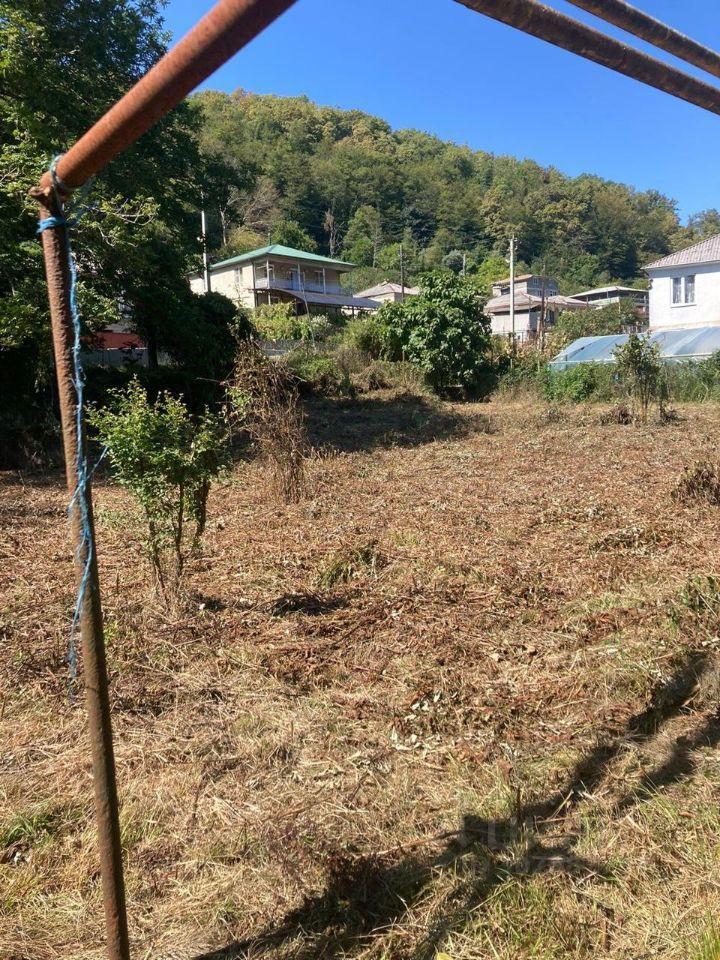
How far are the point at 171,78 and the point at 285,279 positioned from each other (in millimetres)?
42972

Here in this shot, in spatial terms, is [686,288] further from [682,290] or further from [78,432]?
[78,432]

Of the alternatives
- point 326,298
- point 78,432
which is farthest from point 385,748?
point 326,298

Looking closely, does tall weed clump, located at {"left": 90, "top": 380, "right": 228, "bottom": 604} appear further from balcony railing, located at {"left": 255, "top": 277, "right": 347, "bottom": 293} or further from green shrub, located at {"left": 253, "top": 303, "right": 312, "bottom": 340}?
balcony railing, located at {"left": 255, "top": 277, "right": 347, "bottom": 293}

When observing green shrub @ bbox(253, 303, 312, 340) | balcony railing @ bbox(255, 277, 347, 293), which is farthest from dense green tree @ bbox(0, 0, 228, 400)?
balcony railing @ bbox(255, 277, 347, 293)

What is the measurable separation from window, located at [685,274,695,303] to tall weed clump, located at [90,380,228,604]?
95.6 feet

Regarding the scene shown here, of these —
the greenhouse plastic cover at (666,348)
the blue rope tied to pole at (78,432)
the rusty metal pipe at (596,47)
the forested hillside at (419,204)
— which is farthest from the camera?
the forested hillside at (419,204)

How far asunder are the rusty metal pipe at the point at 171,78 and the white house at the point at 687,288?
2965 cm

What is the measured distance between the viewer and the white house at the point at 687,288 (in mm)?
27203

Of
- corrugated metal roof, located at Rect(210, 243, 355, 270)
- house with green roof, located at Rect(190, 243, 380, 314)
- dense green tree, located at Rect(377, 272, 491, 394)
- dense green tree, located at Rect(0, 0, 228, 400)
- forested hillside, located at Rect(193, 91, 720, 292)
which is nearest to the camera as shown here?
dense green tree, located at Rect(0, 0, 228, 400)

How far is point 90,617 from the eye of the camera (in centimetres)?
152

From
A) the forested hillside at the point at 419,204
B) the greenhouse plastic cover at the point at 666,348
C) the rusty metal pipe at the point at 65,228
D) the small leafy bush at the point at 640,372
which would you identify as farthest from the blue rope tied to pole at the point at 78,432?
the forested hillside at the point at 419,204

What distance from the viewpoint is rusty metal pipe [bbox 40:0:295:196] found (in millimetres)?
1027

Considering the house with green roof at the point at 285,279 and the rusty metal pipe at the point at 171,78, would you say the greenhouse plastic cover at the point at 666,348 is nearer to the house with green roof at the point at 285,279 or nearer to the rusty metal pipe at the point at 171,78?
the rusty metal pipe at the point at 171,78

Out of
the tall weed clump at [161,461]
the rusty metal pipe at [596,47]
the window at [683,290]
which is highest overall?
the window at [683,290]
